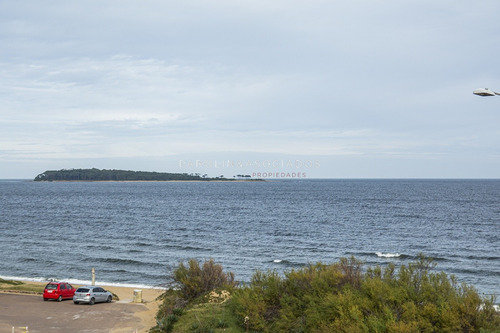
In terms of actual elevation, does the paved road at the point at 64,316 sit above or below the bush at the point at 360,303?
below

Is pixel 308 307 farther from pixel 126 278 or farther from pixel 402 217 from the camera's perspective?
pixel 402 217

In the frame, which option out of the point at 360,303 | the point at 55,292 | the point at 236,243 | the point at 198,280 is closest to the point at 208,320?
the point at 198,280

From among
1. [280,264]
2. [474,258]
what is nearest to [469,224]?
[474,258]

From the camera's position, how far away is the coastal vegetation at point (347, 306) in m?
14.4

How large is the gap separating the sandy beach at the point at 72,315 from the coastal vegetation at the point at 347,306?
2.92 metres

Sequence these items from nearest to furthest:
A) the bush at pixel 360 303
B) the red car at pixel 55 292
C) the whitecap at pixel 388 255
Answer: the bush at pixel 360 303, the red car at pixel 55 292, the whitecap at pixel 388 255

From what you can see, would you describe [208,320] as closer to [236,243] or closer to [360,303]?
[360,303]

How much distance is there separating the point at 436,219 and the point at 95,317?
67317 millimetres

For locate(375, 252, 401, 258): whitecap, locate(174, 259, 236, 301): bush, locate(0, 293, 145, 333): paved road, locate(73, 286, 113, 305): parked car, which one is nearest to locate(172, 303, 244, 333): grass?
locate(174, 259, 236, 301): bush

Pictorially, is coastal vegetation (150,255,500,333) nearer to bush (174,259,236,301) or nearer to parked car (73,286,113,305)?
bush (174,259,236,301)

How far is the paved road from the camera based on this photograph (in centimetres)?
2219

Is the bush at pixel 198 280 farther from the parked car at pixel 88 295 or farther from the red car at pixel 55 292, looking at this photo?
the red car at pixel 55 292

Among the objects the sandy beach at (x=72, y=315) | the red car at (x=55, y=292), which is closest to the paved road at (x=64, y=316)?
the sandy beach at (x=72, y=315)

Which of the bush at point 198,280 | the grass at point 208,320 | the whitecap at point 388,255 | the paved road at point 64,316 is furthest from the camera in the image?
the whitecap at point 388,255
